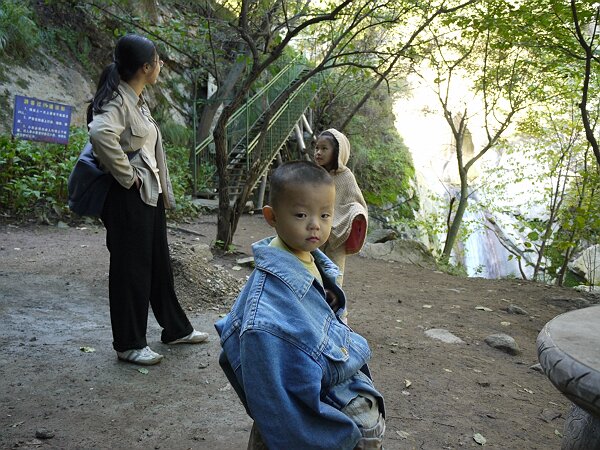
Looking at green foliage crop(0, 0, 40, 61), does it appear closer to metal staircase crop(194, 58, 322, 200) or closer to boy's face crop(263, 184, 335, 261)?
metal staircase crop(194, 58, 322, 200)

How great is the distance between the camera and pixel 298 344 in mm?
1351

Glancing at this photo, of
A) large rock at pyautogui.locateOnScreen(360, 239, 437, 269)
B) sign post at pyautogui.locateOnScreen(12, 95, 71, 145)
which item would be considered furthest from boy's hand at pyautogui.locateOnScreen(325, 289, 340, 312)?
large rock at pyautogui.locateOnScreen(360, 239, 437, 269)

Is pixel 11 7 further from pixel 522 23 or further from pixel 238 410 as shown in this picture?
pixel 238 410

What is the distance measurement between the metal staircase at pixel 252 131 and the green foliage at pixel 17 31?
431cm

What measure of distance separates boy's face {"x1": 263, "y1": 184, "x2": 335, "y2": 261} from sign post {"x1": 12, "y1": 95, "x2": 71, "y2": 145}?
788 cm

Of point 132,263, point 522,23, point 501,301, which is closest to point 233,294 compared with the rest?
point 132,263

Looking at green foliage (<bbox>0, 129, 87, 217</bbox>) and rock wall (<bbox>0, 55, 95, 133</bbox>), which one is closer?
green foliage (<bbox>0, 129, 87, 217</bbox>)

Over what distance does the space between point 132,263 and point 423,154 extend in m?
25.2

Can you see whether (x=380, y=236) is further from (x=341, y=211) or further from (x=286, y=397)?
(x=286, y=397)

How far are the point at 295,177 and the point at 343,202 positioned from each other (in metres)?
2.11

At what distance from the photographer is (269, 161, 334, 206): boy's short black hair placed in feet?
5.08

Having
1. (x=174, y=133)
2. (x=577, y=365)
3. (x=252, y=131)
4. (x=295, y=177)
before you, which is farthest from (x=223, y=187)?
(x=252, y=131)

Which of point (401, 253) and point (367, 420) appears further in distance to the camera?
point (401, 253)

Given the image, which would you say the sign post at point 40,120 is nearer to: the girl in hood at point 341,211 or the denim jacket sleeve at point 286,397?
the girl in hood at point 341,211
